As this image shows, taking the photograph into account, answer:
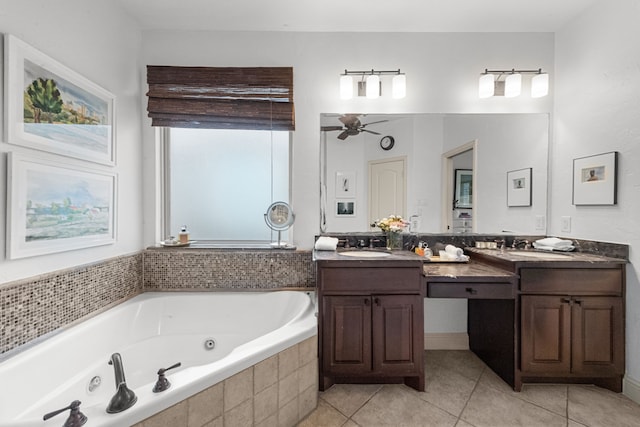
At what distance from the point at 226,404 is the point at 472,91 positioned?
8.65 feet

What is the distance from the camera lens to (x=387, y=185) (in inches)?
90.0

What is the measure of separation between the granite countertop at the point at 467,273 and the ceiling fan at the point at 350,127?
1.14m

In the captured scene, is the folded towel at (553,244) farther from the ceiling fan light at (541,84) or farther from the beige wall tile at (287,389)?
the beige wall tile at (287,389)

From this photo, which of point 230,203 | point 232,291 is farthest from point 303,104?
point 232,291

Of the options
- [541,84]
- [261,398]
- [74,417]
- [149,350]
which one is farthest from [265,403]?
[541,84]

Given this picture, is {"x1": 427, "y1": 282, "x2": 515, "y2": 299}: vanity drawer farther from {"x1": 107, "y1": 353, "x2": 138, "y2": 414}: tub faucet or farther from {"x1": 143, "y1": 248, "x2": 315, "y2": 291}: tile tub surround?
{"x1": 107, "y1": 353, "x2": 138, "y2": 414}: tub faucet

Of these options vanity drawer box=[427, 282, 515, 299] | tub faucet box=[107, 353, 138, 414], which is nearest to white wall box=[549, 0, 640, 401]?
vanity drawer box=[427, 282, 515, 299]

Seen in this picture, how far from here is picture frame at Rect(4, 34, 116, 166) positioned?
Result: 125 centimetres

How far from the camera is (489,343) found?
6.70ft

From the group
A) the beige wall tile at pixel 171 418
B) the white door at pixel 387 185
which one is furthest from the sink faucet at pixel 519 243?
the beige wall tile at pixel 171 418

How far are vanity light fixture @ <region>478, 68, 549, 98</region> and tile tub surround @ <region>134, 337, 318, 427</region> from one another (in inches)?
87.1

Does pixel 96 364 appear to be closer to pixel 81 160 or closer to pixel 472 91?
→ pixel 81 160

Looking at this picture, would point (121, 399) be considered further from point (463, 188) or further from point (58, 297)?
point (463, 188)

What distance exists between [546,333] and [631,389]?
60cm
